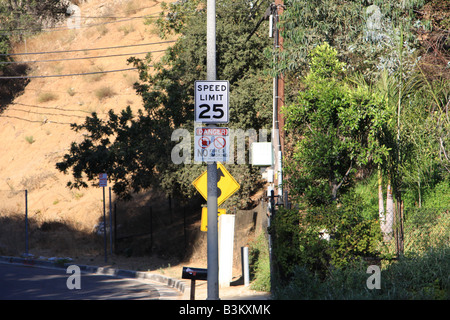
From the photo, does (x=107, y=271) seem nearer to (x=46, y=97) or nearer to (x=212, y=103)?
(x=212, y=103)

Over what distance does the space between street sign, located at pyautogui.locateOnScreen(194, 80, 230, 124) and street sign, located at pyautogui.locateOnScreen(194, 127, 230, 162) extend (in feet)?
0.60

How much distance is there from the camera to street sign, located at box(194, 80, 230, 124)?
31.9 feet

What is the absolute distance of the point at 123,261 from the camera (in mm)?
19406

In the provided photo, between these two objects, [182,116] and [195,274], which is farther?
[182,116]

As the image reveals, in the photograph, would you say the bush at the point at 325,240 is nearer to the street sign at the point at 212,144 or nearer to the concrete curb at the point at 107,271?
the street sign at the point at 212,144

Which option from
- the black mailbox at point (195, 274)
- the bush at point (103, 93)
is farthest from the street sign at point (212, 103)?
the bush at point (103, 93)

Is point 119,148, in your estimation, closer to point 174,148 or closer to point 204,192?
point 174,148

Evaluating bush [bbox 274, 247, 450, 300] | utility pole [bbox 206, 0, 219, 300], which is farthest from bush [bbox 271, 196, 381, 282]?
utility pole [bbox 206, 0, 219, 300]

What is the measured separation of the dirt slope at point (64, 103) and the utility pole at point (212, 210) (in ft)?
60.5

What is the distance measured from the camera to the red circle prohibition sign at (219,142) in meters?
9.73

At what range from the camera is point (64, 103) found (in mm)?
44031

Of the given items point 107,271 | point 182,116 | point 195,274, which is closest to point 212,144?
point 195,274

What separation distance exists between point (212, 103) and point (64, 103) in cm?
3680

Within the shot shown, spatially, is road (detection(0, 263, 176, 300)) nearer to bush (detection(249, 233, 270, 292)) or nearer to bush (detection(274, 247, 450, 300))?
bush (detection(249, 233, 270, 292))
